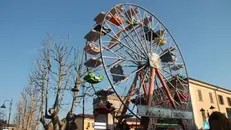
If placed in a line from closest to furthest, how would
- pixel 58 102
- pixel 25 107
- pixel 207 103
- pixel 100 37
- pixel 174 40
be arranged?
pixel 100 37, pixel 58 102, pixel 174 40, pixel 207 103, pixel 25 107

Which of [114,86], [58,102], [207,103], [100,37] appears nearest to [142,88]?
[114,86]

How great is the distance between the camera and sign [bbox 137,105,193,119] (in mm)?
12770

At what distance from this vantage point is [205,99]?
25.9m

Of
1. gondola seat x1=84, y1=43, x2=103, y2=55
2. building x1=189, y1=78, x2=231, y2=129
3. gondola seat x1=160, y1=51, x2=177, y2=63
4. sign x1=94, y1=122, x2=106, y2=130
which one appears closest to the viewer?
sign x1=94, y1=122, x2=106, y2=130

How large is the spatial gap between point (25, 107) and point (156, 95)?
2168cm

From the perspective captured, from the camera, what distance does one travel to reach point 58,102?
16734 millimetres

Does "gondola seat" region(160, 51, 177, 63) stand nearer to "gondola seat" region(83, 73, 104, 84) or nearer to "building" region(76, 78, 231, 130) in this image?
"building" region(76, 78, 231, 130)

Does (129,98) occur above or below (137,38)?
below

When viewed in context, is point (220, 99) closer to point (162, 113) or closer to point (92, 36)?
point (162, 113)

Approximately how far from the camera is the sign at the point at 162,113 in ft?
41.9

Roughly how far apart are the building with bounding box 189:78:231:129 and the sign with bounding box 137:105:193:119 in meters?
7.62

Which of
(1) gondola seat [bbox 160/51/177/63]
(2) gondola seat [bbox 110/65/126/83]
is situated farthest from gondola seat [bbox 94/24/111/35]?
(1) gondola seat [bbox 160/51/177/63]

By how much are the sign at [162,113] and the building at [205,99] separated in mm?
7621

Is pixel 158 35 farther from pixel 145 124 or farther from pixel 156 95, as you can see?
pixel 145 124
